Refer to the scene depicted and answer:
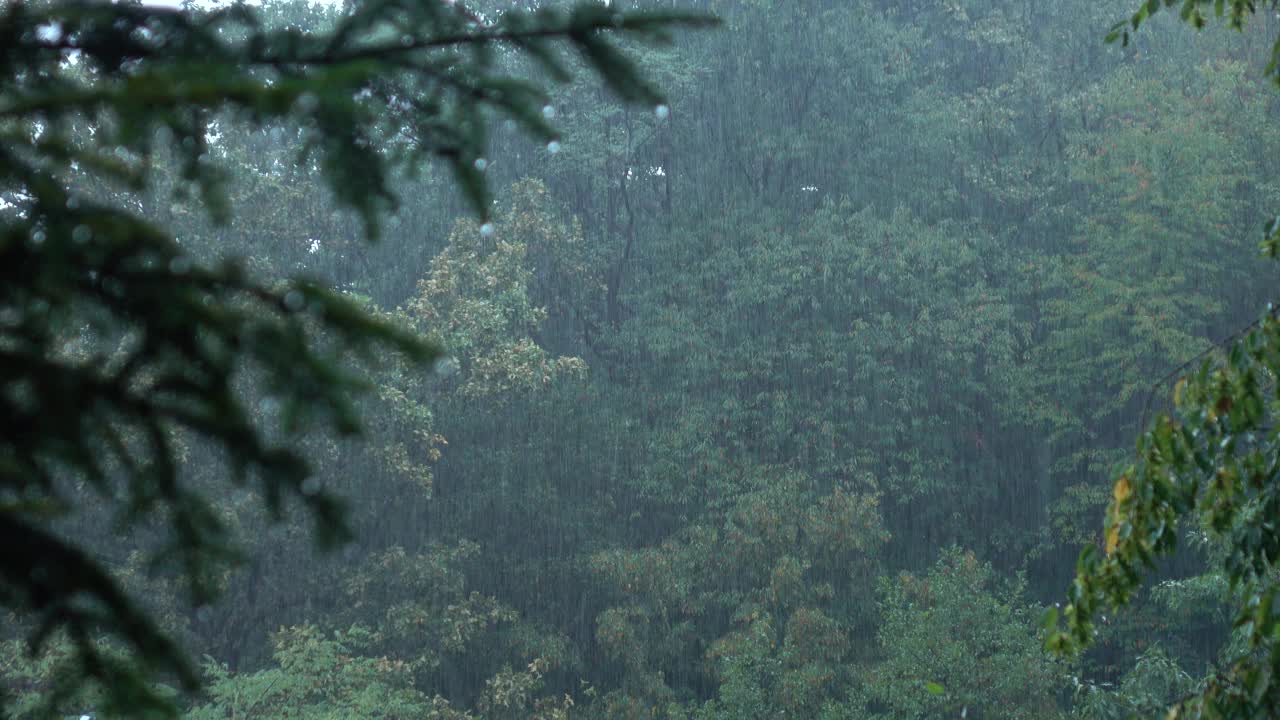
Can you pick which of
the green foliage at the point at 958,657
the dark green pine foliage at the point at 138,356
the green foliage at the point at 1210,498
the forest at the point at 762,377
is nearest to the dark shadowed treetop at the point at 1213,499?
the green foliage at the point at 1210,498

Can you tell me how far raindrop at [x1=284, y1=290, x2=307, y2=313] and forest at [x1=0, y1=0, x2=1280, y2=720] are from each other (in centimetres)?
1065

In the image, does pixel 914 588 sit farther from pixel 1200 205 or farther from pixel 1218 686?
pixel 1218 686

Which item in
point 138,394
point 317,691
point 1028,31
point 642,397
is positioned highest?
point 1028,31

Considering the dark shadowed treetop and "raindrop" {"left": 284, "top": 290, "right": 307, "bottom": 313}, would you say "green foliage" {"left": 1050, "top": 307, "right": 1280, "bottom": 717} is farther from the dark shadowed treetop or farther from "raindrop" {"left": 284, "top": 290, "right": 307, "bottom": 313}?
"raindrop" {"left": 284, "top": 290, "right": 307, "bottom": 313}

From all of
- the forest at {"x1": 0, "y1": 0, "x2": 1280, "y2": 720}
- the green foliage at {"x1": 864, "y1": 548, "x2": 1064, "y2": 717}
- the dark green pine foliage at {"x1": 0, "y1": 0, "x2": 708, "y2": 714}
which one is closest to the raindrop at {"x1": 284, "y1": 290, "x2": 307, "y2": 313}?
the dark green pine foliage at {"x1": 0, "y1": 0, "x2": 708, "y2": 714}

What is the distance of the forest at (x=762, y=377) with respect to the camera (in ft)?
44.0

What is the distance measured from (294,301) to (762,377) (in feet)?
49.1

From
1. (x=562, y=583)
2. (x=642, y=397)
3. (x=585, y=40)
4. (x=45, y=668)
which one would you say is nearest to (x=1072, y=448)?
(x=642, y=397)

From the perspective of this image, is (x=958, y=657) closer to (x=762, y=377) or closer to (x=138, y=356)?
(x=762, y=377)

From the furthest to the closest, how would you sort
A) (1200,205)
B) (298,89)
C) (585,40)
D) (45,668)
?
(1200,205), (45,668), (585,40), (298,89)

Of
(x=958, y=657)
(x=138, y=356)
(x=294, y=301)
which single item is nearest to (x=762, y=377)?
(x=958, y=657)

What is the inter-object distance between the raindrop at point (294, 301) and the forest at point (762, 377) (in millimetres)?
10646

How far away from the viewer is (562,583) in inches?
623

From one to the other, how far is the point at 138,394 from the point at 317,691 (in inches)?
449
